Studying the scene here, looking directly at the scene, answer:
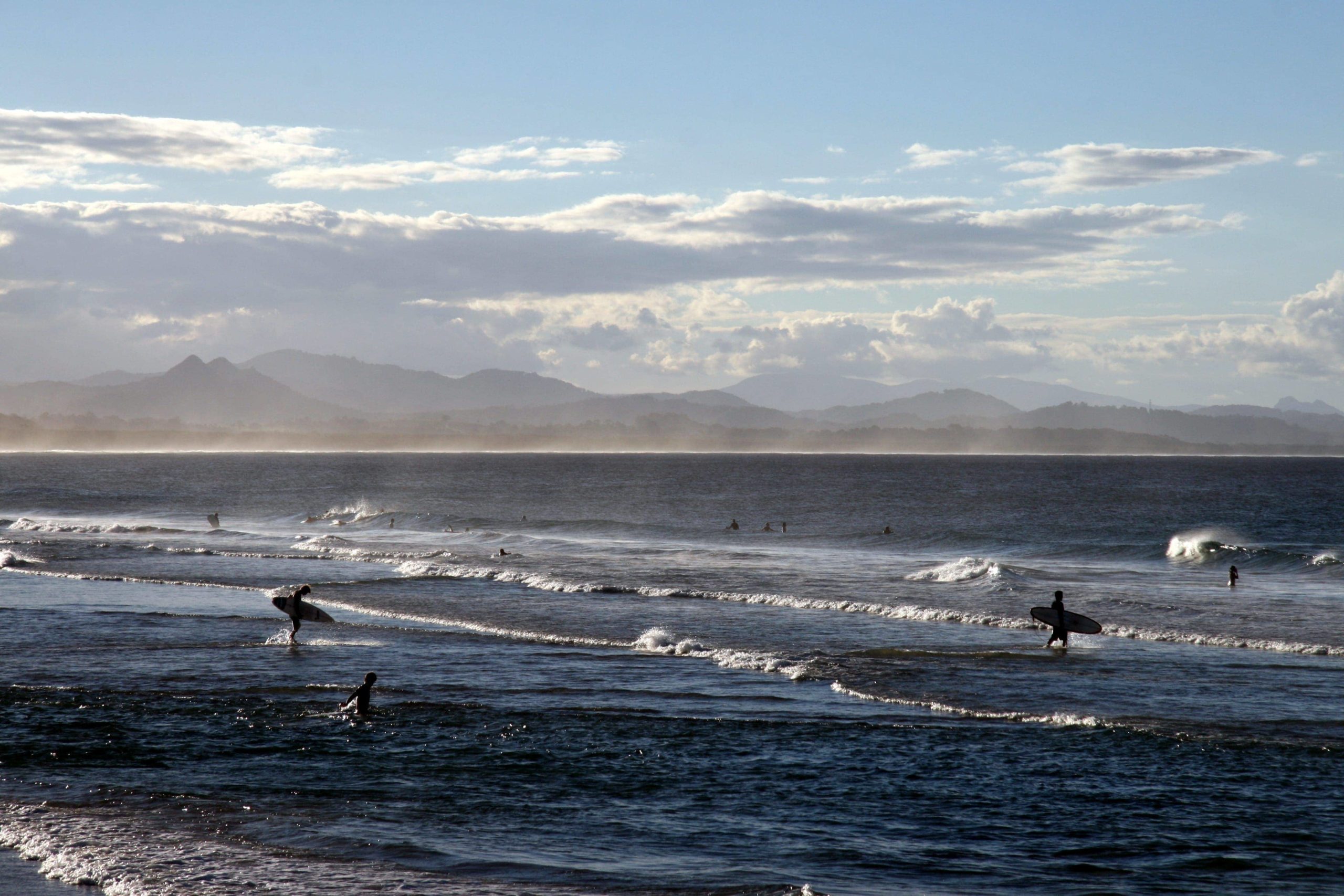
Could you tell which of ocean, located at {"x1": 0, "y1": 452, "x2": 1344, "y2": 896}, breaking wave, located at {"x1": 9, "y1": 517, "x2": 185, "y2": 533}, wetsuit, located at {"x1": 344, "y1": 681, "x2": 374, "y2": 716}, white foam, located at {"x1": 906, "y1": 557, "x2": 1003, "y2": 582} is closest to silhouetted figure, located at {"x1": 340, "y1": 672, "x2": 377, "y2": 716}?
wetsuit, located at {"x1": 344, "y1": 681, "x2": 374, "y2": 716}

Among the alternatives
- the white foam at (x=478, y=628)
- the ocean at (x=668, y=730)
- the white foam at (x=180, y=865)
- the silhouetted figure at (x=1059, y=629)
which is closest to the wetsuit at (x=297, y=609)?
the ocean at (x=668, y=730)

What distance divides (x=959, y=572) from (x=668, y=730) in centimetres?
2598

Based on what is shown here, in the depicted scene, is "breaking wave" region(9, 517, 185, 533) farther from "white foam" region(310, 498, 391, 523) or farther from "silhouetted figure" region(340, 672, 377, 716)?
"silhouetted figure" region(340, 672, 377, 716)

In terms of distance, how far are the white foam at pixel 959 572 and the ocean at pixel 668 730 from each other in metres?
0.18

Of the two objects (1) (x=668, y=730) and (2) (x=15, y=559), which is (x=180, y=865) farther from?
(2) (x=15, y=559)

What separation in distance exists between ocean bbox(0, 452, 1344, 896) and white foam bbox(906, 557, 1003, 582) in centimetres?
18

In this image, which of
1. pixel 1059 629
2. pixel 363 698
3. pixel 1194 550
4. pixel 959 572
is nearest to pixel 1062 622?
pixel 1059 629

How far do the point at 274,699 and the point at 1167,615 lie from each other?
23320mm

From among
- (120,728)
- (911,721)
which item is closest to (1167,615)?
(911,721)

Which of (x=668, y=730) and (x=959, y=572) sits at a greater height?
(x=959, y=572)

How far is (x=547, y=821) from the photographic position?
41.4 feet

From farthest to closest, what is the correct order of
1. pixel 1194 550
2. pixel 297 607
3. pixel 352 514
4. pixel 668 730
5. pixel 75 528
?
pixel 352 514 < pixel 75 528 < pixel 1194 550 < pixel 297 607 < pixel 668 730

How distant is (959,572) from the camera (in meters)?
40.4

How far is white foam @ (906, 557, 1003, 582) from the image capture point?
3947 centimetres
